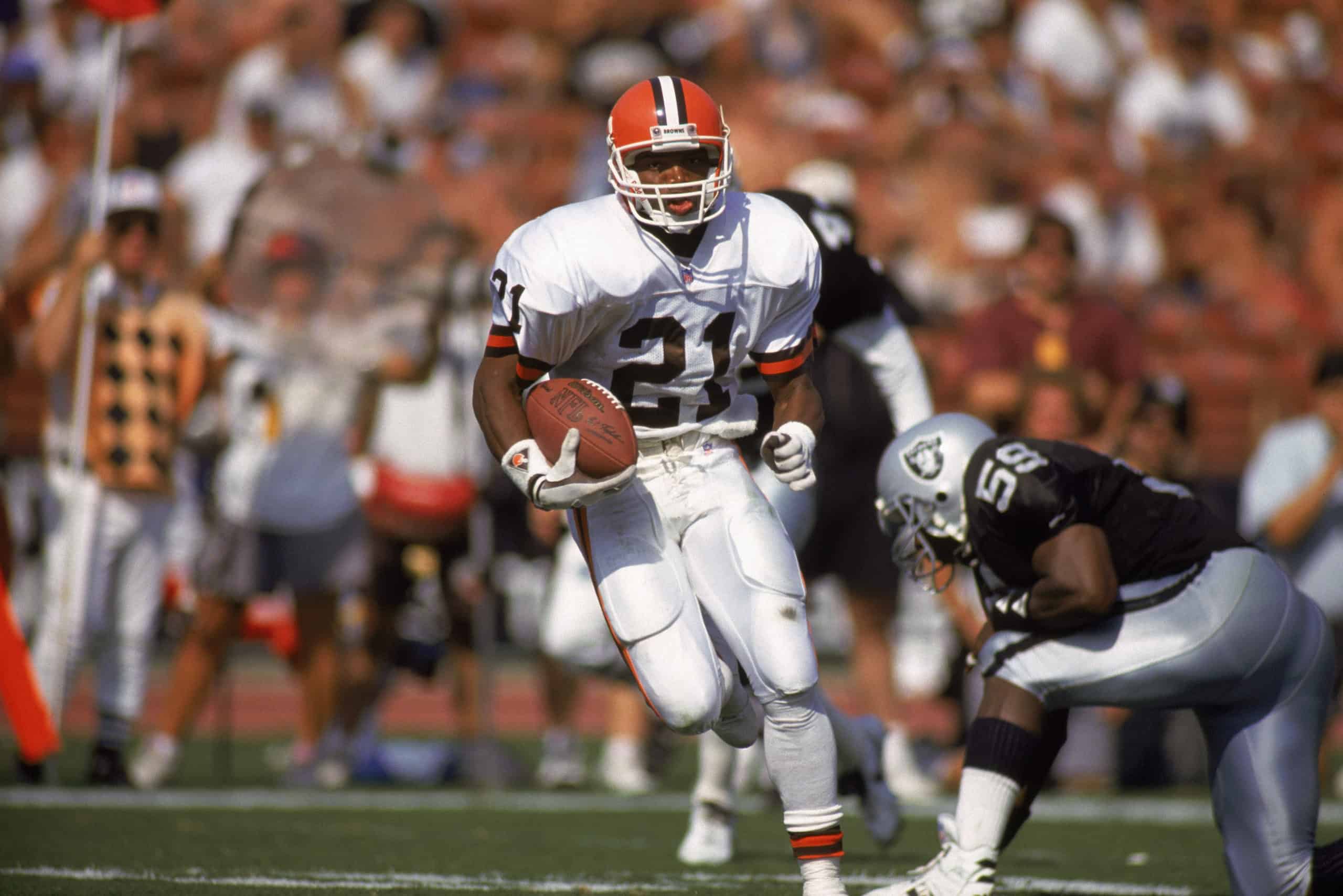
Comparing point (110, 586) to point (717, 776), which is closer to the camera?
point (717, 776)

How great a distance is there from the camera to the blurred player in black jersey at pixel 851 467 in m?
4.77

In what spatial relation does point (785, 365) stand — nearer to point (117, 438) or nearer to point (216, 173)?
point (117, 438)

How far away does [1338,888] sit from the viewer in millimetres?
3662

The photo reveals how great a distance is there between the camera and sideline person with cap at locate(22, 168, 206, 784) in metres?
6.39

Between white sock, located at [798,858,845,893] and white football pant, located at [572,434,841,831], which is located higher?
white football pant, located at [572,434,841,831]

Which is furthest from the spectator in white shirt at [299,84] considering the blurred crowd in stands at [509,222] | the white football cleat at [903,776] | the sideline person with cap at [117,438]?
the white football cleat at [903,776]

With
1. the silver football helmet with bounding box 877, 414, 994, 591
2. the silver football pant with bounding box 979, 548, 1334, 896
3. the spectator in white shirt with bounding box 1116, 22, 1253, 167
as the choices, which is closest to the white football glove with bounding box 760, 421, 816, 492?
the silver football helmet with bounding box 877, 414, 994, 591

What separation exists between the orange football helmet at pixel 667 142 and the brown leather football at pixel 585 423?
0.38m

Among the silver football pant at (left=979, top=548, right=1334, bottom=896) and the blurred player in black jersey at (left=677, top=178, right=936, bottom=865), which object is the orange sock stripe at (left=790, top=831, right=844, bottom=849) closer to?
the silver football pant at (left=979, top=548, right=1334, bottom=896)

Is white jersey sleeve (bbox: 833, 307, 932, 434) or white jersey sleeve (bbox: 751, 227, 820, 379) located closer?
white jersey sleeve (bbox: 751, 227, 820, 379)

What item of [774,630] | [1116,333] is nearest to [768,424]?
[774,630]

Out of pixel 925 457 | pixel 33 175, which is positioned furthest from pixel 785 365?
pixel 33 175

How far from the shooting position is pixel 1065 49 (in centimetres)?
1113

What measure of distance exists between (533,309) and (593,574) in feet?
1.83
